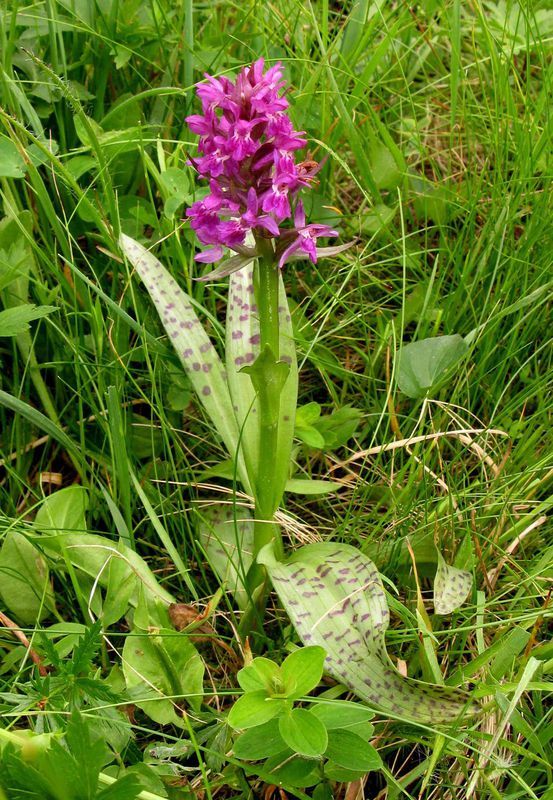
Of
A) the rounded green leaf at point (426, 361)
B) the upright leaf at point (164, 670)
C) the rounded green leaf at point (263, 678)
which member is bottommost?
the upright leaf at point (164, 670)

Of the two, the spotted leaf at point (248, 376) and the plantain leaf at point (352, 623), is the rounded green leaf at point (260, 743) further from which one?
the spotted leaf at point (248, 376)

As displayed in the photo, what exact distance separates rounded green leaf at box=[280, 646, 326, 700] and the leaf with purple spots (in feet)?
2.14

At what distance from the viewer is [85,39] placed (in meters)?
2.53

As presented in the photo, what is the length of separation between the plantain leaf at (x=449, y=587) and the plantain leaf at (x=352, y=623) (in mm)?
120

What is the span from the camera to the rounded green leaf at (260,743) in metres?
1.40

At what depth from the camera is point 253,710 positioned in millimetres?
1378

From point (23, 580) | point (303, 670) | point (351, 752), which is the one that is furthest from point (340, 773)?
point (23, 580)

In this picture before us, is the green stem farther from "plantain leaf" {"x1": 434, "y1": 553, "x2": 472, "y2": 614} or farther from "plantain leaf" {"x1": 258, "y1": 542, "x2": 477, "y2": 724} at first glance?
"plantain leaf" {"x1": 434, "y1": 553, "x2": 472, "y2": 614}

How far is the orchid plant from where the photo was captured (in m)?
1.59

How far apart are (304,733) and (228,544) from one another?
0.76 metres

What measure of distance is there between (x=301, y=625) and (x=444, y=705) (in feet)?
0.98

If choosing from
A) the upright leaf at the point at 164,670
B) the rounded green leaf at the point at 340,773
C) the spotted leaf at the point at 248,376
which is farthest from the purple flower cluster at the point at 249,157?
the rounded green leaf at the point at 340,773

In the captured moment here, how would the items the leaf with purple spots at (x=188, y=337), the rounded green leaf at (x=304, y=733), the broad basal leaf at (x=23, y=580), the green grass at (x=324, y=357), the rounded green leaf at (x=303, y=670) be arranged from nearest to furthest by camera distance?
the rounded green leaf at (x=304, y=733)
the rounded green leaf at (x=303, y=670)
the green grass at (x=324, y=357)
the broad basal leaf at (x=23, y=580)
the leaf with purple spots at (x=188, y=337)

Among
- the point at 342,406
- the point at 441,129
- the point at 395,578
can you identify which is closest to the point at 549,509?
the point at 395,578
